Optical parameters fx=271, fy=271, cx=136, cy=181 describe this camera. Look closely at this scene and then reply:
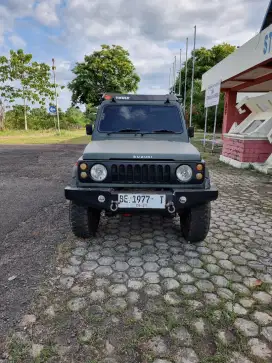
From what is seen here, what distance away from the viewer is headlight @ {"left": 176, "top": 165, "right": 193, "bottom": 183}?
3.08 m

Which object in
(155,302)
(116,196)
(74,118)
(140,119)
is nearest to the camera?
(155,302)

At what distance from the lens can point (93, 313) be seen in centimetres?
225

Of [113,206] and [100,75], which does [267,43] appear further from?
[100,75]

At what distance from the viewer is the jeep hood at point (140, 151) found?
3.05 meters

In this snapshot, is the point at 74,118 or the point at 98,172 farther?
the point at 74,118

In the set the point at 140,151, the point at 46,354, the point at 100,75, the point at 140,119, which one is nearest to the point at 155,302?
the point at 46,354

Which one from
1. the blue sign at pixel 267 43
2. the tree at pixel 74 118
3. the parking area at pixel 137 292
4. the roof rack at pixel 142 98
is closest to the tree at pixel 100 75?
the tree at pixel 74 118

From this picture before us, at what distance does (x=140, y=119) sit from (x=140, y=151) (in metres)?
1.13

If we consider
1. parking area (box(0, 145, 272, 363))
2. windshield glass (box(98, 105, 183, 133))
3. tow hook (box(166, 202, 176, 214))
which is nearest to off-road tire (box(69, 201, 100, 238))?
parking area (box(0, 145, 272, 363))

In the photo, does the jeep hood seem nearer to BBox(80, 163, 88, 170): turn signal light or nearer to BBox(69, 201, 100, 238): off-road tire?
BBox(80, 163, 88, 170): turn signal light

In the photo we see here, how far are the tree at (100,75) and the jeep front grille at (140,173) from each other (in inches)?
1204

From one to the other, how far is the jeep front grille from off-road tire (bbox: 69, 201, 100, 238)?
58cm

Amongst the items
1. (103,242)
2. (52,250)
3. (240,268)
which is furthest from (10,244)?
(240,268)

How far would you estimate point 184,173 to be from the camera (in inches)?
121
